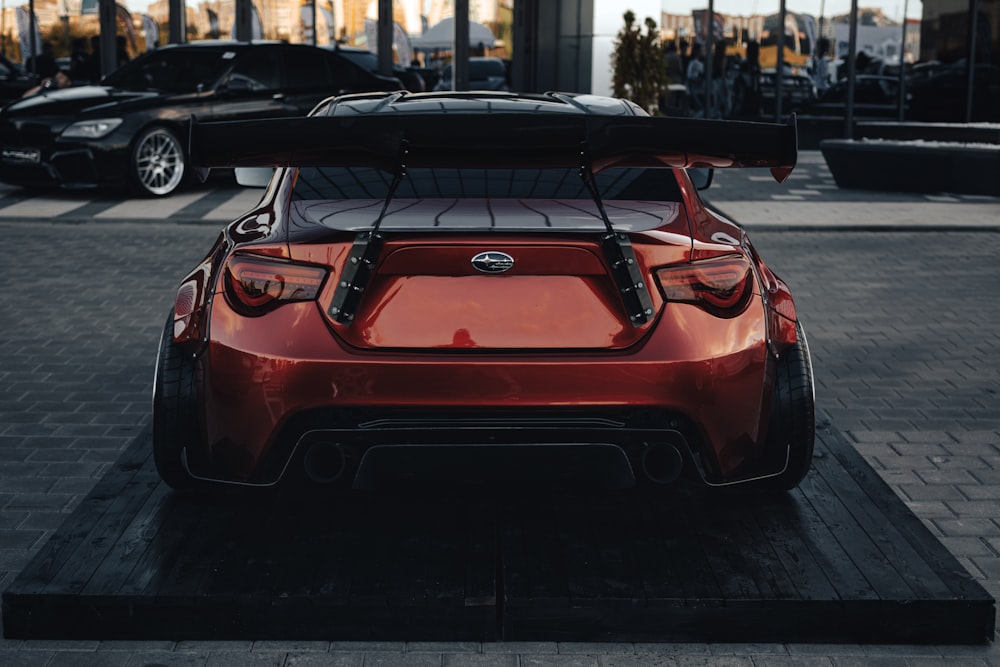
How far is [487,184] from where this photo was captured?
4297mm

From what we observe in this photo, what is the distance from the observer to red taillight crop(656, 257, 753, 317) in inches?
153

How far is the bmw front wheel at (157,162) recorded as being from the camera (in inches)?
586

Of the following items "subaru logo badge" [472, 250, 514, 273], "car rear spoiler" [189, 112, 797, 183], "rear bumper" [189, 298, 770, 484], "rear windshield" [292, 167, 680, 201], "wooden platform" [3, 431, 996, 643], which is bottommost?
"wooden platform" [3, 431, 996, 643]

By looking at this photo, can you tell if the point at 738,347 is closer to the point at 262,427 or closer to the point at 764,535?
the point at 764,535

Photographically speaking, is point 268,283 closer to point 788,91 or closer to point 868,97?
point 868,97

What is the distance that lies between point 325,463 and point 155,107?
11989 millimetres

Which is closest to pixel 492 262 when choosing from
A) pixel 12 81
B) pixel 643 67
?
pixel 643 67

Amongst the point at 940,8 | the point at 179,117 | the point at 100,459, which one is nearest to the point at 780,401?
the point at 100,459

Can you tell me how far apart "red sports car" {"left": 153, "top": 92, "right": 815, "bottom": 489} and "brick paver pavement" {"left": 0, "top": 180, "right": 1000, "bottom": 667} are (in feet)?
1.87

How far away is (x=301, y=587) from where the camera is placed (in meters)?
A: 3.79

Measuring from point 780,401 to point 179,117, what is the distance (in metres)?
12.3

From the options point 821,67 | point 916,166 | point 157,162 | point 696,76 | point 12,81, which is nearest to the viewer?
point 157,162

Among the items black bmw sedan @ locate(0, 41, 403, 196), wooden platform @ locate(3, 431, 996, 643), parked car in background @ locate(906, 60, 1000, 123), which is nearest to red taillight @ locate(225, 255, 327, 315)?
wooden platform @ locate(3, 431, 996, 643)

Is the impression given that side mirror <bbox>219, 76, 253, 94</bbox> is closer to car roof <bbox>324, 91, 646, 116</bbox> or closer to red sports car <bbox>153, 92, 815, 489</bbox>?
car roof <bbox>324, 91, 646, 116</bbox>
